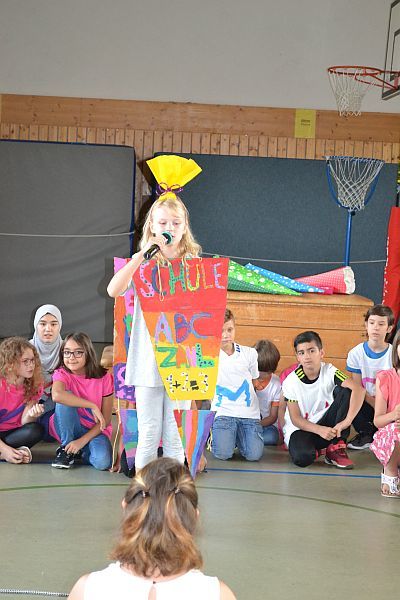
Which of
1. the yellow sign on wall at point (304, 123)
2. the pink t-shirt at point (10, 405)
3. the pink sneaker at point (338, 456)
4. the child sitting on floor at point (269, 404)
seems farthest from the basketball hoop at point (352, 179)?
the pink t-shirt at point (10, 405)

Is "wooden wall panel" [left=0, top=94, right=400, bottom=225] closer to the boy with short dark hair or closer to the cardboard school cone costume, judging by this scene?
the boy with short dark hair

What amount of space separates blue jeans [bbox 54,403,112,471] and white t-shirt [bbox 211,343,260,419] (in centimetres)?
71

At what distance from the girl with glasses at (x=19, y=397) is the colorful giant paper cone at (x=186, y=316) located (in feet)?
3.12

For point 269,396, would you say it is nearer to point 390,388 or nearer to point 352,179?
point 390,388

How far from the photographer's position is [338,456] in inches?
177

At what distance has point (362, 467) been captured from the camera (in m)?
4.49

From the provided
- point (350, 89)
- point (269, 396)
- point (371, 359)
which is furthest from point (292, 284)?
point (350, 89)

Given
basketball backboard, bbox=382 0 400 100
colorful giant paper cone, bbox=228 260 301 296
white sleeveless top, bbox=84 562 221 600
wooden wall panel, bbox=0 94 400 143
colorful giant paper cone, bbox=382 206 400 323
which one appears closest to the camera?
white sleeveless top, bbox=84 562 221 600

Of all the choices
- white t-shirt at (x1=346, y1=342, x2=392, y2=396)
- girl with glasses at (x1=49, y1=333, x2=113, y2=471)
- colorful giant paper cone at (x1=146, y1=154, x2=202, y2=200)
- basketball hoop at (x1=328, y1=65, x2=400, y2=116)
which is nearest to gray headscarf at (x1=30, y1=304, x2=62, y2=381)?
girl with glasses at (x1=49, y1=333, x2=113, y2=471)

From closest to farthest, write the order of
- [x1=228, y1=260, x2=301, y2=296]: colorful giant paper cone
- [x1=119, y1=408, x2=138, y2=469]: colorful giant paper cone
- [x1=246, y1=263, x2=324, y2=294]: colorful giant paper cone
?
[x1=119, y1=408, x2=138, y2=469]: colorful giant paper cone, [x1=228, y1=260, x2=301, y2=296]: colorful giant paper cone, [x1=246, y1=263, x2=324, y2=294]: colorful giant paper cone

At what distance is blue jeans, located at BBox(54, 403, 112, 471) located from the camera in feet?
13.9

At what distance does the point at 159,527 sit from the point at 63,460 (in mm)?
2654

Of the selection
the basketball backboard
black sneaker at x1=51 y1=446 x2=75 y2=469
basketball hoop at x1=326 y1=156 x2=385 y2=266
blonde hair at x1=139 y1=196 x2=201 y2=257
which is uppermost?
the basketball backboard

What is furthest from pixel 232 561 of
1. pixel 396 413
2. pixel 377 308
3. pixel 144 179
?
pixel 144 179
